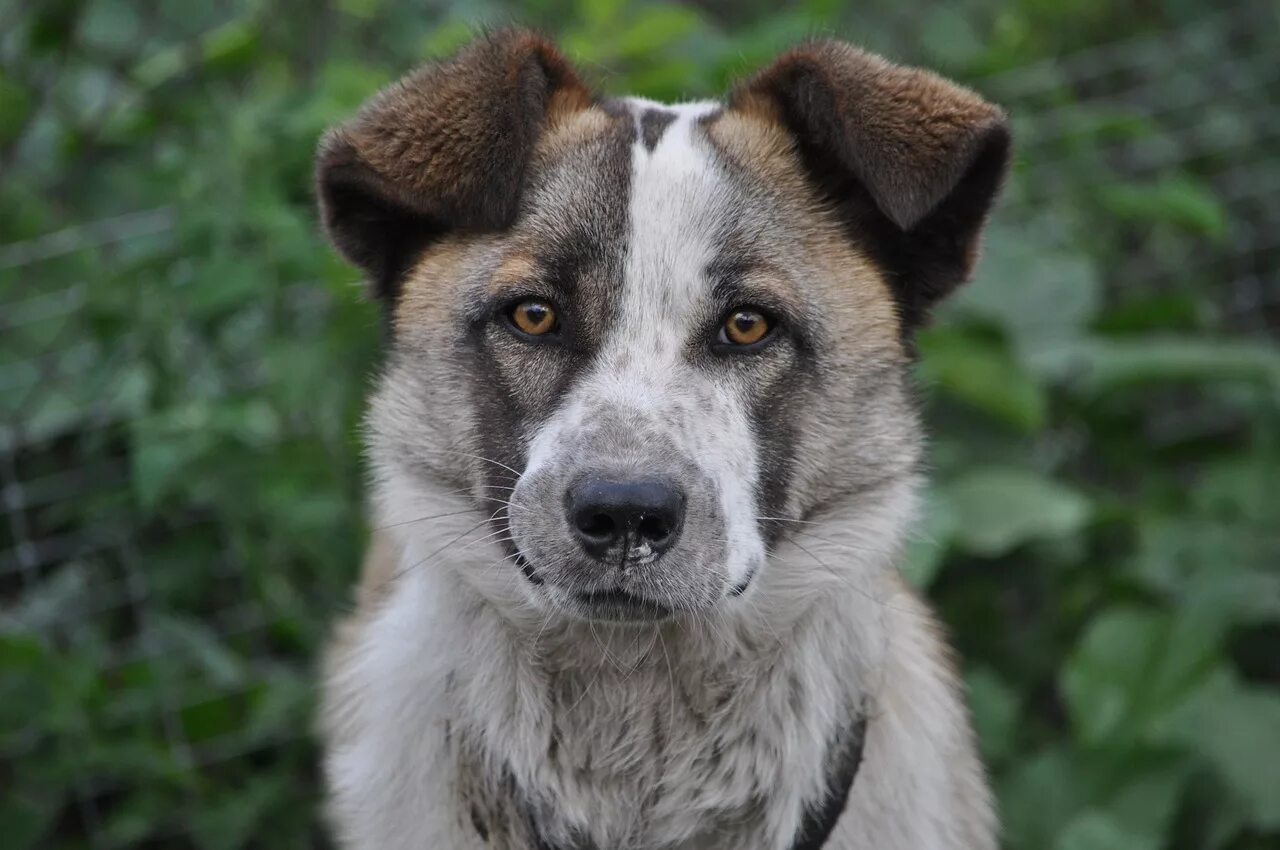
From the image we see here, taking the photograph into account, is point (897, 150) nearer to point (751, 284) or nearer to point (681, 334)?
point (751, 284)

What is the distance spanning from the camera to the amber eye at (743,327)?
9.52 feet

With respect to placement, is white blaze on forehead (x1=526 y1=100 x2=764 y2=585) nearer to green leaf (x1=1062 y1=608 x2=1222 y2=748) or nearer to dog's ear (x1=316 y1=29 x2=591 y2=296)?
dog's ear (x1=316 y1=29 x2=591 y2=296)

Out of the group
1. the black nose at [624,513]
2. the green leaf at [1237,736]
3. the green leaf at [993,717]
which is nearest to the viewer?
the black nose at [624,513]

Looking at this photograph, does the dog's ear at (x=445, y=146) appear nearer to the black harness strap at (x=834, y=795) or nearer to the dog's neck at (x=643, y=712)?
the dog's neck at (x=643, y=712)

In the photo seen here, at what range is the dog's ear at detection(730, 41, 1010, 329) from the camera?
114 inches

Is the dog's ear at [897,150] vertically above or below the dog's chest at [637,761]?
above

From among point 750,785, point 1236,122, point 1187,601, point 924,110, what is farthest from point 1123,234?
point 750,785

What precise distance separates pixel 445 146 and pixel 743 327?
620 millimetres

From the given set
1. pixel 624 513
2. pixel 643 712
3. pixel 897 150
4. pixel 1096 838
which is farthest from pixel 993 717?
pixel 624 513

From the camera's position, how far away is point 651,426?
269cm

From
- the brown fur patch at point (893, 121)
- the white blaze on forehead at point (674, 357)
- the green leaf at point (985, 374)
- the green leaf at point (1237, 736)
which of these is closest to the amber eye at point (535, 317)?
the white blaze on forehead at point (674, 357)

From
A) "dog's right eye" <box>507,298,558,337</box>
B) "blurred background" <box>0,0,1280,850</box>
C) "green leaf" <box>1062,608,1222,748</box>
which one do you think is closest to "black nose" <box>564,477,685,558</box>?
"dog's right eye" <box>507,298,558,337</box>

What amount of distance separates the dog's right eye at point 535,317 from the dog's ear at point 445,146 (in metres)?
0.16

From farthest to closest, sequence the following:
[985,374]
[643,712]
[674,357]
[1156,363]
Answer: [1156,363]
[985,374]
[643,712]
[674,357]
